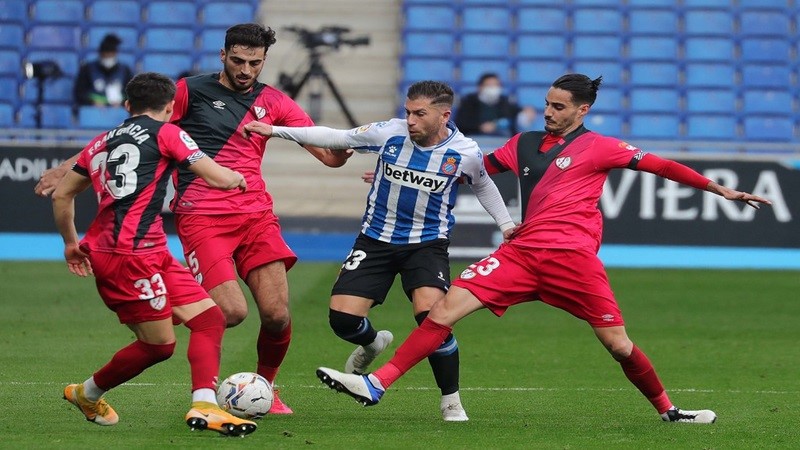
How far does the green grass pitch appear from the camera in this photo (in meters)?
6.59

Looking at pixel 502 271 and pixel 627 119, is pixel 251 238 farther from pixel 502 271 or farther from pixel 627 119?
pixel 627 119

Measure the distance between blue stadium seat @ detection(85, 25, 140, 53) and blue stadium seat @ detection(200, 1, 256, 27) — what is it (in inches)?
42.6

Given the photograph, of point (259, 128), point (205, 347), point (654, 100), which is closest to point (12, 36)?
point (654, 100)

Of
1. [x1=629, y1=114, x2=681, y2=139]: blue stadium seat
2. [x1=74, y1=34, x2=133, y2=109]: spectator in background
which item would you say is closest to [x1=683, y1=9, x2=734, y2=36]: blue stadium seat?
[x1=629, y1=114, x2=681, y2=139]: blue stadium seat

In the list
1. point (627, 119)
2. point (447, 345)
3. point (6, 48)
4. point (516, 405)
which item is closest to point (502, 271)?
point (447, 345)

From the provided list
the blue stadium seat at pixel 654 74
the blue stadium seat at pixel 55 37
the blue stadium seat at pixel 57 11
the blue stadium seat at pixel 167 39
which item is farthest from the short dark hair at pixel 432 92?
the blue stadium seat at pixel 57 11

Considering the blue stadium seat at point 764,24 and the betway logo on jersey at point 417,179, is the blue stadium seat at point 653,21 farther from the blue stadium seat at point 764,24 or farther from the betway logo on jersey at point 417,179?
the betway logo on jersey at point 417,179

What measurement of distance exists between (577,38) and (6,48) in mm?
8464

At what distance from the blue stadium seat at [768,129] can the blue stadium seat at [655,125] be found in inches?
39.4

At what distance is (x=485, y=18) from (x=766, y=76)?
428cm

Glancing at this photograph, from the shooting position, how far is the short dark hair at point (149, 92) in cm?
645

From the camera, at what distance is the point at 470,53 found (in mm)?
20172

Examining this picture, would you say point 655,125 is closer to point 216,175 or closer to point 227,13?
point 227,13

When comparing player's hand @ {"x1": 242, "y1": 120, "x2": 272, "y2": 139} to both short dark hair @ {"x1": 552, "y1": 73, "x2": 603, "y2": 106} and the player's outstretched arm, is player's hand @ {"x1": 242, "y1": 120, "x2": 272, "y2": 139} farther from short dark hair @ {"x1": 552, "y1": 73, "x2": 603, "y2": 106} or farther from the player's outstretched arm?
short dark hair @ {"x1": 552, "y1": 73, "x2": 603, "y2": 106}
